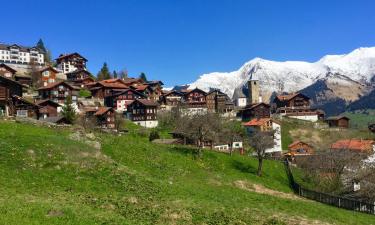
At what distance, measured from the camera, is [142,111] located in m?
116

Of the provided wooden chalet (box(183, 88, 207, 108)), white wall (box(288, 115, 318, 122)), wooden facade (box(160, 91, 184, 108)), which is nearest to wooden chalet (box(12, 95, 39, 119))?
wooden facade (box(160, 91, 184, 108))

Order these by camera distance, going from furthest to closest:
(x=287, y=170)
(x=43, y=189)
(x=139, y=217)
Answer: (x=287, y=170) < (x=43, y=189) < (x=139, y=217)

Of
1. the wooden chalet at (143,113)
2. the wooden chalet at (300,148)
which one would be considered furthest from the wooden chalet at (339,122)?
the wooden chalet at (143,113)

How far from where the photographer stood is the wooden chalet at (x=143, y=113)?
115625 millimetres

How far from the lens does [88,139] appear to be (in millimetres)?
45438

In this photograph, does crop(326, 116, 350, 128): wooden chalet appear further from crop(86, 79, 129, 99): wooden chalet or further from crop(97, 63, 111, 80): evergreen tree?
crop(97, 63, 111, 80): evergreen tree

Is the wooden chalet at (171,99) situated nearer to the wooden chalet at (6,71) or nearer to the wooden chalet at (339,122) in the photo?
the wooden chalet at (6,71)

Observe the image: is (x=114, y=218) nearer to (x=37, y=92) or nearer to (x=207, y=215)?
(x=207, y=215)

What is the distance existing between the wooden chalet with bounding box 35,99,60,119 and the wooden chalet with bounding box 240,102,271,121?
7288 cm

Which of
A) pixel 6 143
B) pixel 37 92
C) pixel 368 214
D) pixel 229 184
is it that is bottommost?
pixel 368 214

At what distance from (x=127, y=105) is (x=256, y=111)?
49.8m

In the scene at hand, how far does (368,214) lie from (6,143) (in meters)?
40.4

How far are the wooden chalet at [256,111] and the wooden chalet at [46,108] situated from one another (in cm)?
7288

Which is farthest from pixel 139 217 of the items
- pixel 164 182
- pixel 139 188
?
pixel 164 182
